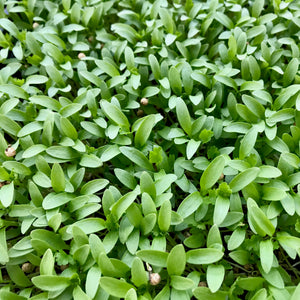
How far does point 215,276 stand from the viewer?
3.44 feet

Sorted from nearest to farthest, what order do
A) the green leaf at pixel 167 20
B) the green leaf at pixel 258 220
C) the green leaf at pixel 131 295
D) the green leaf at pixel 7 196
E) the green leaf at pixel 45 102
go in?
1. the green leaf at pixel 131 295
2. the green leaf at pixel 258 220
3. the green leaf at pixel 7 196
4. the green leaf at pixel 45 102
5. the green leaf at pixel 167 20

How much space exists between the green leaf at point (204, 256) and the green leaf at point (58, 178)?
1.55 feet

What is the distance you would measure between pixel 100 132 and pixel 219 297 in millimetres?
713

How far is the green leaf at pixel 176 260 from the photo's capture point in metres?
1.02

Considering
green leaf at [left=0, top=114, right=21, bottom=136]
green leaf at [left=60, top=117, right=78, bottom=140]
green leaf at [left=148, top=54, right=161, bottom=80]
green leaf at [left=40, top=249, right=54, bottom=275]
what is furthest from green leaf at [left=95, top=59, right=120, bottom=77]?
green leaf at [left=40, top=249, right=54, bottom=275]

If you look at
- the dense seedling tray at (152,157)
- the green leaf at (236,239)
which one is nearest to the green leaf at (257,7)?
the dense seedling tray at (152,157)

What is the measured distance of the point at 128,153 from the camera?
50.2 inches

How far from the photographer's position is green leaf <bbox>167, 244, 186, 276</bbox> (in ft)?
3.34

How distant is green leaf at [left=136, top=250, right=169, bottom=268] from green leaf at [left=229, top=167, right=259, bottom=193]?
31 cm

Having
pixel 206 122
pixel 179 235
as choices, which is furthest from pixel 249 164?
pixel 179 235

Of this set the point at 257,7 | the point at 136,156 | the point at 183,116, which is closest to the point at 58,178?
the point at 136,156

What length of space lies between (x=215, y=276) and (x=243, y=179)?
0.31 m

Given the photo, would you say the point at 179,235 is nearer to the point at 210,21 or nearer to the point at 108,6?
the point at 210,21

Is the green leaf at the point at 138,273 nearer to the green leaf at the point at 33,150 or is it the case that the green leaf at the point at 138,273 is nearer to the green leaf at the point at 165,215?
the green leaf at the point at 165,215
